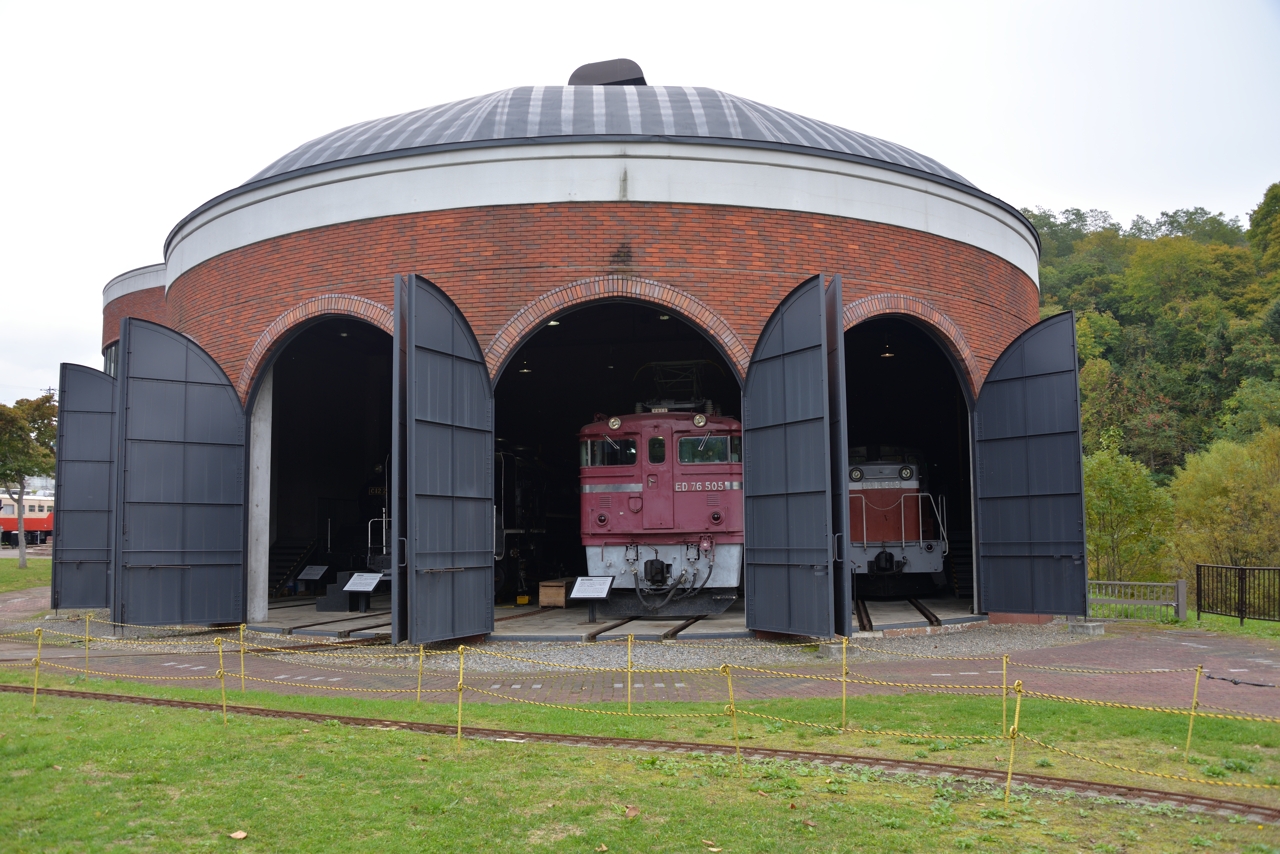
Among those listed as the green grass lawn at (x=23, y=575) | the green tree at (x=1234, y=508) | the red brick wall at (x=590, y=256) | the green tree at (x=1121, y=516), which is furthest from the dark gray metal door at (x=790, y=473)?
the green tree at (x=1234, y=508)

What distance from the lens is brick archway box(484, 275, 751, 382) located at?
1648cm

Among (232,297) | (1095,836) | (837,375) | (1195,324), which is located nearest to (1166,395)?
(1195,324)

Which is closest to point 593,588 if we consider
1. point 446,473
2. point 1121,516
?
point 446,473

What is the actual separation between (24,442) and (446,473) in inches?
1251

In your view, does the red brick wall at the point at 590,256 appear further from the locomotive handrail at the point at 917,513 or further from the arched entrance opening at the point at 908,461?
the locomotive handrail at the point at 917,513

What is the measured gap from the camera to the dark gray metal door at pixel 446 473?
559 inches

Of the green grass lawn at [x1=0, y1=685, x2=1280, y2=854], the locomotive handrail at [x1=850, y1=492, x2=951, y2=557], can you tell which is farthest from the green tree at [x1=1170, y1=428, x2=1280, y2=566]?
the green grass lawn at [x1=0, y1=685, x2=1280, y2=854]

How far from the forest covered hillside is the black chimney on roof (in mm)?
21449

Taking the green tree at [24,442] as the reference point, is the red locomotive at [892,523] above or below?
below

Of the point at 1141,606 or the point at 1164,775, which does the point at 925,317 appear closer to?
the point at 1141,606

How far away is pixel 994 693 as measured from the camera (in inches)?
433

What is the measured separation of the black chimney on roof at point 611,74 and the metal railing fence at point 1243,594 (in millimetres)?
17055

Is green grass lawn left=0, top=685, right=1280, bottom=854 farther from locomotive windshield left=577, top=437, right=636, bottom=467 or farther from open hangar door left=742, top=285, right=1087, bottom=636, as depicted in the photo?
locomotive windshield left=577, top=437, right=636, bottom=467

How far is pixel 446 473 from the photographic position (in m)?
14.9
